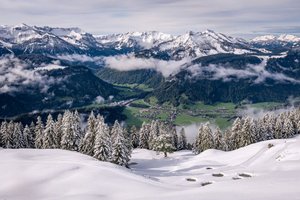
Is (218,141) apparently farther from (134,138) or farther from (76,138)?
(76,138)

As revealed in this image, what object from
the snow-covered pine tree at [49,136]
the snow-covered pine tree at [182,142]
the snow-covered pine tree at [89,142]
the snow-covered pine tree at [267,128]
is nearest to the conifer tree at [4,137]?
the snow-covered pine tree at [49,136]

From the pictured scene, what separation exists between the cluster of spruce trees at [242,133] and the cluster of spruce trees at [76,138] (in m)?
26.1

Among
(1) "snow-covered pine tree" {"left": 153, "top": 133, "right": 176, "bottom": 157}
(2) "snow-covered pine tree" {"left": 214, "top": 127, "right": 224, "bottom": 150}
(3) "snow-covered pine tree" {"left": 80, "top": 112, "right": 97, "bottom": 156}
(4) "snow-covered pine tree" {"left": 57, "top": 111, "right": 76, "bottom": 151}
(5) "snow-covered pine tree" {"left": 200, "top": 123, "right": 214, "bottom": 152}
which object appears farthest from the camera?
(2) "snow-covered pine tree" {"left": 214, "top": 127, "right": 224, "bottom": 150}

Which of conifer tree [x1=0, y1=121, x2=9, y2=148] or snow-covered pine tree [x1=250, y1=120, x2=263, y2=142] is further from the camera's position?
snow-covered pine tree [x1=250, y1=120, x2=263, y2=142]

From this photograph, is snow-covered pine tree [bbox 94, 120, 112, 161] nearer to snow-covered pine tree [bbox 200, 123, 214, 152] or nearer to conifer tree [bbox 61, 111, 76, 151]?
conifer tree [bbox 61, 111, 76, 151]

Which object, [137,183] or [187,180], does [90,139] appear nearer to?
[187,180]

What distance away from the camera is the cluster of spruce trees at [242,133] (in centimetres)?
11444

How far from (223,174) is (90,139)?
39680mm

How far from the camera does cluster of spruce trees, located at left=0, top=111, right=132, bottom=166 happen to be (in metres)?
81.6

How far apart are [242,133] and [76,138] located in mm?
51429

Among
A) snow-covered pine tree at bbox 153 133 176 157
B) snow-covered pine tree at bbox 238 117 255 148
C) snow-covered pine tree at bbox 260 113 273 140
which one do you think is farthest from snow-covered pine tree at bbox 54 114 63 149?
snow-covered pine tree at bbox 260 113 273 140

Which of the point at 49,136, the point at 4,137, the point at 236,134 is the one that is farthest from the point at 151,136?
the point at 4,137

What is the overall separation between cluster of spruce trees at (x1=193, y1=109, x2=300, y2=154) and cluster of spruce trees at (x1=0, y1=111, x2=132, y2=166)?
26098 mm

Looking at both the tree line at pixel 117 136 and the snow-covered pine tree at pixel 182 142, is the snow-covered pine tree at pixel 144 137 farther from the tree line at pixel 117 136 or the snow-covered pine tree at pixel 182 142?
the snow-covered pine tree at pixel 182 142
